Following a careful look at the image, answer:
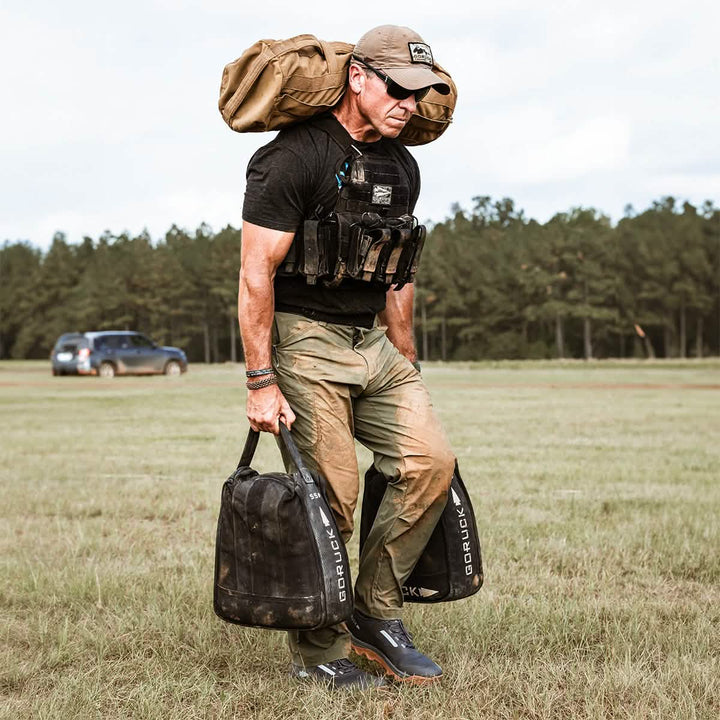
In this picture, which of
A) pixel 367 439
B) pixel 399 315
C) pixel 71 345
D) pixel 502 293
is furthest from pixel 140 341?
pixel 502 293

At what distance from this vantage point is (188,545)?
6027 mm

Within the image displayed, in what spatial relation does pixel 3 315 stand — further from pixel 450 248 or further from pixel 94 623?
pixel 94 623

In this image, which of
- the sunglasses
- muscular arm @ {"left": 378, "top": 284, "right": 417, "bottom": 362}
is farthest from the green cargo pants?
the sunglasses

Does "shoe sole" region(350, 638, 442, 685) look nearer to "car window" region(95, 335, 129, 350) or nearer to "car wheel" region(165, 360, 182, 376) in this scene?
"car window" region(95, 335, 129, 350)

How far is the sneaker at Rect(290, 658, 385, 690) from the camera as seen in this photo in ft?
11.8

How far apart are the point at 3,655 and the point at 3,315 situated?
9651 centimetres

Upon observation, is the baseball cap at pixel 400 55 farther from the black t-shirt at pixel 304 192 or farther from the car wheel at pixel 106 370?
the car wheel at pixel 106 370

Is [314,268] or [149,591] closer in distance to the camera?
[314,268]

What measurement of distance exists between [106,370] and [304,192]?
32.0 meters

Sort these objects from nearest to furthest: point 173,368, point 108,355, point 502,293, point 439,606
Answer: point 439,606 < point 108,355 < point 173,368 < point 502,293

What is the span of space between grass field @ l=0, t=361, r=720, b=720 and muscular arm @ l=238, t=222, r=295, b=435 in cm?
103

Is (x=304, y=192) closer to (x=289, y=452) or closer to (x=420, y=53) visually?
(x=420, y=53)

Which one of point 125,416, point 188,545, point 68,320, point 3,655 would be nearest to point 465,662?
point 3,655

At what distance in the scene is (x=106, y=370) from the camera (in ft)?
113
